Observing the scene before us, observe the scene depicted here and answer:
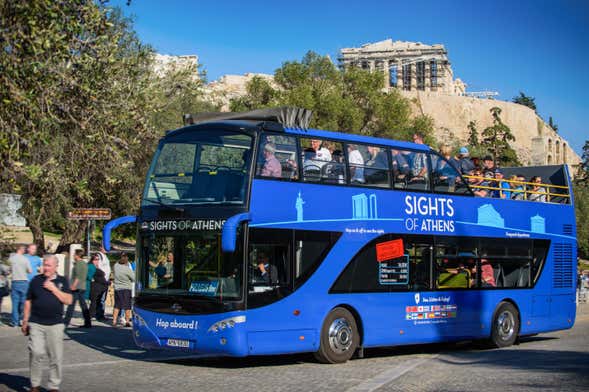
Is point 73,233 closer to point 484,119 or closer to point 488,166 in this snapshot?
point 488,166

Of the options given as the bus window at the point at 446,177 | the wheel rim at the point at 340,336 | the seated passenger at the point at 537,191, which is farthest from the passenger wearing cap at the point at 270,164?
the seated passenger at the point at 537,191

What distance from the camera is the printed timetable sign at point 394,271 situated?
15.8m

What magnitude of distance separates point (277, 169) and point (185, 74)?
2385 centimetres

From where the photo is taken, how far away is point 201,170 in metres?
14.0

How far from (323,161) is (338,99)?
43571 mm

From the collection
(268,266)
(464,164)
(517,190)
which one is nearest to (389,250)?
(268,266)

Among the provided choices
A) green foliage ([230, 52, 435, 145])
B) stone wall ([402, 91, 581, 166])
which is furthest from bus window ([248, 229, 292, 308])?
stone wall ([402, 91, 581, 166])

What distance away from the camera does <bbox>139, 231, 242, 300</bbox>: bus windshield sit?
13.2 metres

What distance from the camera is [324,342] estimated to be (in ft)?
47.8

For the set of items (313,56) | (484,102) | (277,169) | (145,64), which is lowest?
(277,169)

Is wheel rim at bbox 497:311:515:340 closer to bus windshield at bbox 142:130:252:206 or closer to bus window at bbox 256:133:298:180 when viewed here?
bus window at bbox 256:133:298:180

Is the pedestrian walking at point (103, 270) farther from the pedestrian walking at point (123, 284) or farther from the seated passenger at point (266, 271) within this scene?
the seated passenger at point (266, 271)

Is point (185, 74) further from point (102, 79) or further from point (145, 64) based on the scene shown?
point (102, 79)

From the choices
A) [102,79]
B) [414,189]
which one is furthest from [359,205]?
[102,79]
